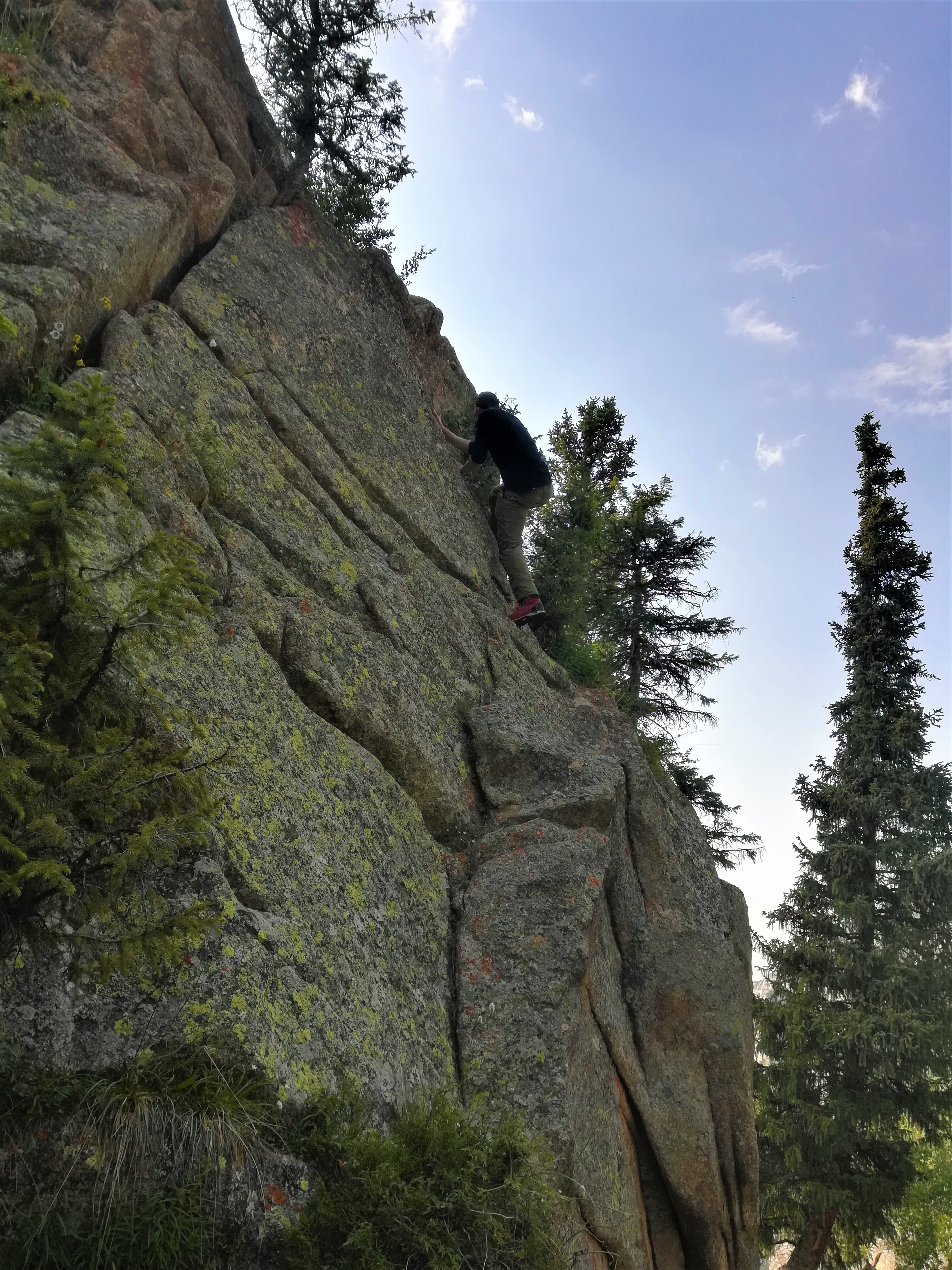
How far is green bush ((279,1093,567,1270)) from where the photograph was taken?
14.6 feet

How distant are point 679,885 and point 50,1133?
7442mm

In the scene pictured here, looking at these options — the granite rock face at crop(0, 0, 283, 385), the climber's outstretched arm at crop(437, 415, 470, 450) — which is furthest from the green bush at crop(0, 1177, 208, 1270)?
the climber's outstretched arm at crop(437, 415, 470, 450)

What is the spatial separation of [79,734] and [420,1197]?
9.90ft

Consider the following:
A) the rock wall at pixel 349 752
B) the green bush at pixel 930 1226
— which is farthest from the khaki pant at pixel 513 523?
the green bush at pixel 930 1226

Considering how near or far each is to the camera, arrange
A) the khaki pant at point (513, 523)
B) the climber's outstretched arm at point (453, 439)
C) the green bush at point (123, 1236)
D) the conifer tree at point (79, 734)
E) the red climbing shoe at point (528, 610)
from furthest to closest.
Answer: the climber's outstretched arm at point (453, 439), the khaki pant at point (513, 523), the red climbing shoe at point (528, 610), the conifer tree at point (79, 734), the green bush at point (123, 1236)

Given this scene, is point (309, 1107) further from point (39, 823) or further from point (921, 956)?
point (921, 956)

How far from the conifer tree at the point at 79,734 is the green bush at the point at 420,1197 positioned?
144 cm

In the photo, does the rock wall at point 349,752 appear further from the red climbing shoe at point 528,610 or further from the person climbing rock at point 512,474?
the person climbing rock at point 512,474

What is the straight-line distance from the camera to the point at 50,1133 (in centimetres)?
412

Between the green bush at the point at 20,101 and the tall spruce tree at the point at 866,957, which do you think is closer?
the green bush at the point at 20,101

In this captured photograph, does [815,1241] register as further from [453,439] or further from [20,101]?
[20,101]

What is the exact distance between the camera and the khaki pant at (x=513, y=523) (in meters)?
13.5

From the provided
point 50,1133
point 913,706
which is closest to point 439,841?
point 50,1133

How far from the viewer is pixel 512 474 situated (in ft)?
44.7
